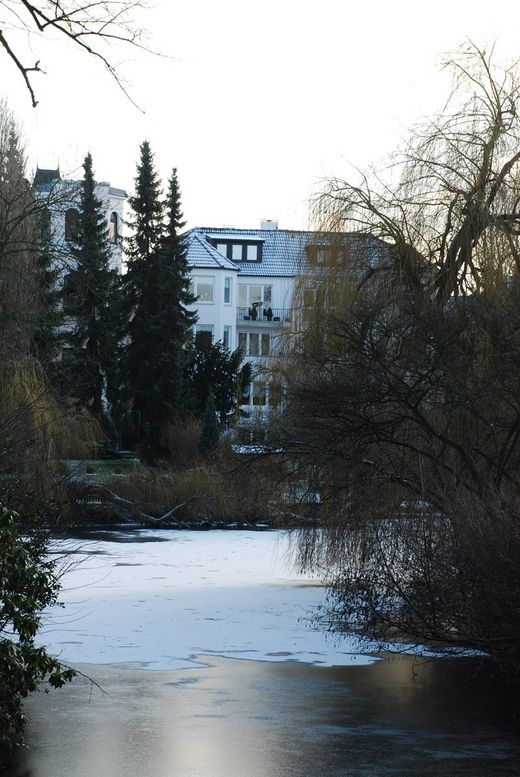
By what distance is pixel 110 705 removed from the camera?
Result: 12.4 meters

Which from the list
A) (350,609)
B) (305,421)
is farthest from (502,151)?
(350,609)

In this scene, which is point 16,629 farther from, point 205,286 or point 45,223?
point 205,286

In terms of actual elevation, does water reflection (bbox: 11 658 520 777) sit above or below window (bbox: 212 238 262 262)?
below

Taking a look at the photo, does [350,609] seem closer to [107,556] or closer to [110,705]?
[110,705]

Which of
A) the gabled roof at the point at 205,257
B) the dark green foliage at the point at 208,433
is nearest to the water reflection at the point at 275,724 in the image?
the dark green foliage at the point at 208,433

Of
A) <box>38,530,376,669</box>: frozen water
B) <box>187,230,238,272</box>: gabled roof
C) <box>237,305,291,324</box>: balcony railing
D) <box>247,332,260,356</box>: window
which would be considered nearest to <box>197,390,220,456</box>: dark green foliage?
<box>38,530,376,669</box>: frozen water

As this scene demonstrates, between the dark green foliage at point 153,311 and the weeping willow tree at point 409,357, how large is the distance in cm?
2796

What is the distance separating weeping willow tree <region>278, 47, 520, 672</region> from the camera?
18.0 meters

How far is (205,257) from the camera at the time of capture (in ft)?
229

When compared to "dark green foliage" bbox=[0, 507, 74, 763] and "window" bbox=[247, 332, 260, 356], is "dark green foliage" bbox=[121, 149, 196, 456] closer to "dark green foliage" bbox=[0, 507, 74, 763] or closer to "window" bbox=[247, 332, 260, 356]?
"window" bbox=[247, 332, 260, 356]

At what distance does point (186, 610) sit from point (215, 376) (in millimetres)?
33783

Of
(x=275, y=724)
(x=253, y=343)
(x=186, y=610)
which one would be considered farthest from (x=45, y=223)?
(x=253, y=343)

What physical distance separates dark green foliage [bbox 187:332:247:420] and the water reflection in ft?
123

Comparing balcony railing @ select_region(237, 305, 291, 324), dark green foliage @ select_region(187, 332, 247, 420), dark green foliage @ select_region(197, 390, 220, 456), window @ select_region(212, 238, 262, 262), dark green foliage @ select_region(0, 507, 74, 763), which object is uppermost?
window @ select_region(212, 238, 262, 262)
